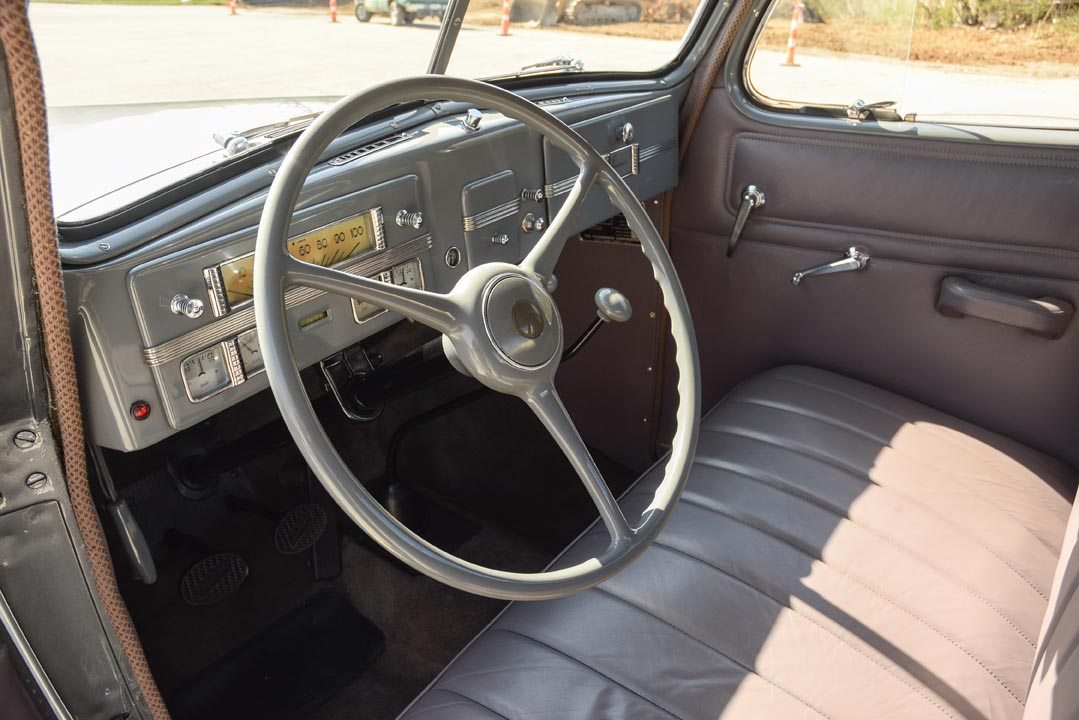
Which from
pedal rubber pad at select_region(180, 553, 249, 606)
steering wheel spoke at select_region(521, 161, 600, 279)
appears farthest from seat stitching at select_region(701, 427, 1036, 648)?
pedal rubber pad at select_region(180, 553, 249, 606)

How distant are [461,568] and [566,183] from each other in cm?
95

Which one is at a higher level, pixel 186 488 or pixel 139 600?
pixel 186 488

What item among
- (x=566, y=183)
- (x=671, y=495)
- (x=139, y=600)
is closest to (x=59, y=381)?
(x=671, y=495)

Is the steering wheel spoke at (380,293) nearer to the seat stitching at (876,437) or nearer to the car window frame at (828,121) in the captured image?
the seat stitching at (876,437)

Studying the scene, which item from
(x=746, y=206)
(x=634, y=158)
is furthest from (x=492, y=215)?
(x=746, y=206)

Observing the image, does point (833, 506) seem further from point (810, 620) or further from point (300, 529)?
point (300, 529)

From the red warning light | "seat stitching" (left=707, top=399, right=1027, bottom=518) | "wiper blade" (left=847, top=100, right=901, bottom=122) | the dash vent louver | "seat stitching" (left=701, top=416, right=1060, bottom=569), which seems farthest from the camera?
"wiper blade" (left=847, top=100, right=901, bottom=122)

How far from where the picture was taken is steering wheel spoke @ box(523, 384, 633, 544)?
1098 millimetres

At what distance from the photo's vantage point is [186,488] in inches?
77.5

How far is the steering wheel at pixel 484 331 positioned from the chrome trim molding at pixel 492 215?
266 mm

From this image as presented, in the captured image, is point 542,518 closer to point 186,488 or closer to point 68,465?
point 186,488

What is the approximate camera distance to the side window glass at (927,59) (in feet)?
5.61

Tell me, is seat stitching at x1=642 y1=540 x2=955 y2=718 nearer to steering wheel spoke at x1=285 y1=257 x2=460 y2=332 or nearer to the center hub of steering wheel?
the center hub of steering wheel

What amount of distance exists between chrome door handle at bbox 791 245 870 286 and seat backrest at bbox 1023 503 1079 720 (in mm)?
792
